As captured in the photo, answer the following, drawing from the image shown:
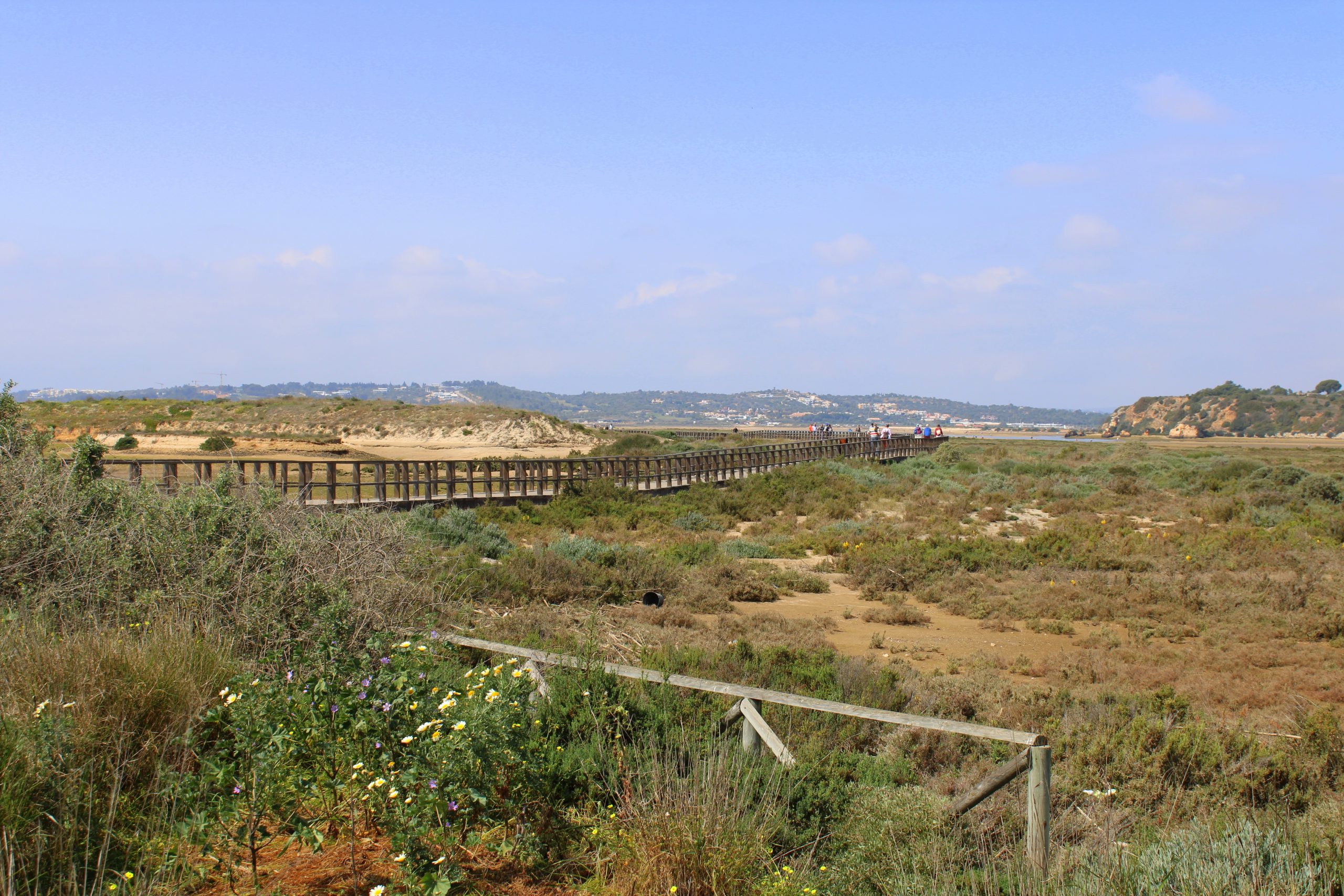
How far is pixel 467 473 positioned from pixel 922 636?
1022 inches

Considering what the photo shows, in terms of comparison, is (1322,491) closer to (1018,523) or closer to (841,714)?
(1018,523)

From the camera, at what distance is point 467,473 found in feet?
119

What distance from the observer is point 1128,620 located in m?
13.5

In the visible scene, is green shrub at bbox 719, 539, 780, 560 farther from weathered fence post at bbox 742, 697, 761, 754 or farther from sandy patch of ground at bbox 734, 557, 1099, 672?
weathered fence post at bbox 742, 697, 761, 754

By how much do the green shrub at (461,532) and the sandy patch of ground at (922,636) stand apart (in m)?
4.49

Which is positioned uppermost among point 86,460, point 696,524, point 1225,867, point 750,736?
point 86,460

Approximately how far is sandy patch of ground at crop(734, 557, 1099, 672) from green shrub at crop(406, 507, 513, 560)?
4488 millimetres

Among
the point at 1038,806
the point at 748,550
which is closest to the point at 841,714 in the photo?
the point at 1038,806

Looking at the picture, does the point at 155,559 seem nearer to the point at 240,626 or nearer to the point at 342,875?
the point at 240,626

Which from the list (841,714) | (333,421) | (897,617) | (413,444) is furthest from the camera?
(333,421)

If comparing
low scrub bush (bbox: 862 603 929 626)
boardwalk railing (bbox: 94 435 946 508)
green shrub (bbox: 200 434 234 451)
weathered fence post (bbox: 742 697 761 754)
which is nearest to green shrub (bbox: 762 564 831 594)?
low scrub bush (bbox: 862 603 929 626)

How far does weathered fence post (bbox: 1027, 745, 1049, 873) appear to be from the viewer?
454 centimetres

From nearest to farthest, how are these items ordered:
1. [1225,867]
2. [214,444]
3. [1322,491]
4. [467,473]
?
[1225,867] → [1322,491] → [467,473] → [214,444]

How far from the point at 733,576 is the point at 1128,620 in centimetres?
627
